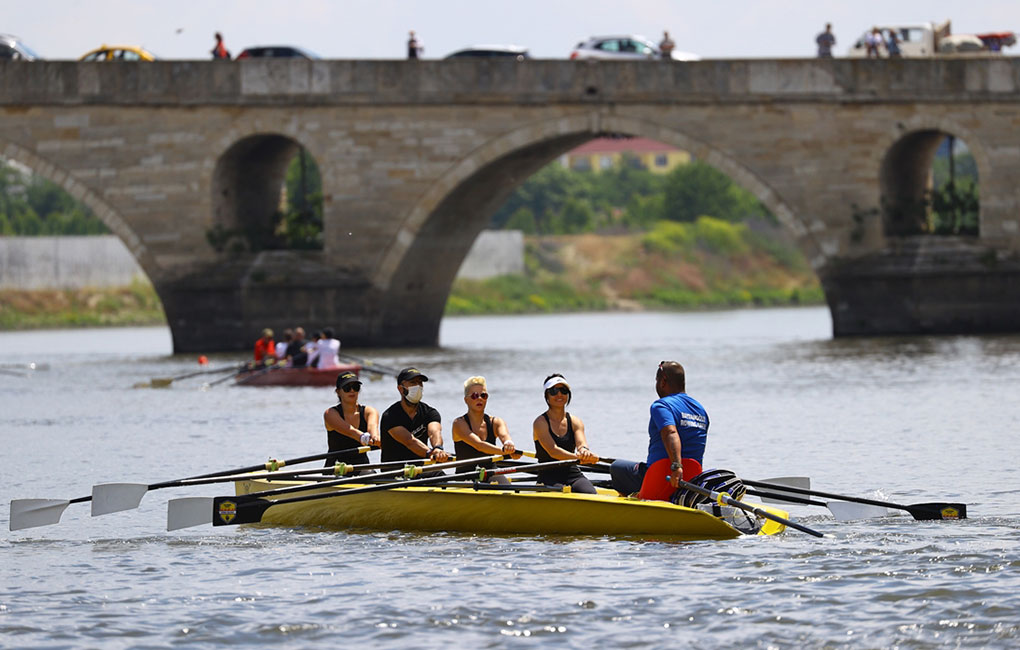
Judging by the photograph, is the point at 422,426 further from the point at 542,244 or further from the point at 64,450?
the point at 542,244

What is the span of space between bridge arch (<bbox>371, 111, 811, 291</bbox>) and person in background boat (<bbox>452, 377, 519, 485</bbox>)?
2271cm

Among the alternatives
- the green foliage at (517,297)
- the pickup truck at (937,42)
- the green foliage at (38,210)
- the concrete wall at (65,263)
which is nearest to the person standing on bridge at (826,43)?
the pickup truck at (937,42)

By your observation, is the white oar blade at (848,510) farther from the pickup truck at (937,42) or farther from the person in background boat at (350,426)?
the pickup truck at (937,42)

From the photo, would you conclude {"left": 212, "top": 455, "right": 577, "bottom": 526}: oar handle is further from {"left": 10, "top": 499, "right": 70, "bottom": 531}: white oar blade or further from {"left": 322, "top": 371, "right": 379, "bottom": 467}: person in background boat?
{"left": 10, "top": 499, "right": 70, "bottom": 531}: white oar blade

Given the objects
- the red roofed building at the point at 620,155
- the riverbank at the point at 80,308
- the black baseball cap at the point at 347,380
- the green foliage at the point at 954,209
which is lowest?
the black baseball cap at the point at 347,380

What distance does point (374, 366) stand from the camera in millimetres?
30219

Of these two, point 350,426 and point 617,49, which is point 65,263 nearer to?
point 617,49

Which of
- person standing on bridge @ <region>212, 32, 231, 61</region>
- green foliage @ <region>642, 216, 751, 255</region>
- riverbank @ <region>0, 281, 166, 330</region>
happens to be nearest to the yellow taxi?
person standing on bridge @ <region>212, 32, 231, 61</region>

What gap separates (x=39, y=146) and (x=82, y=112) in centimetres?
117

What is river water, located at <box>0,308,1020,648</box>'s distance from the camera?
1027 centimetres

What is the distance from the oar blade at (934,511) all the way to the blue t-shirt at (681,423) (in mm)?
1620

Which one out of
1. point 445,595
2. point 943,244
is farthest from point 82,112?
point 445,595

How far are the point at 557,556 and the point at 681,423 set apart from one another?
122 cm

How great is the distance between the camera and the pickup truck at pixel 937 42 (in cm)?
3822
